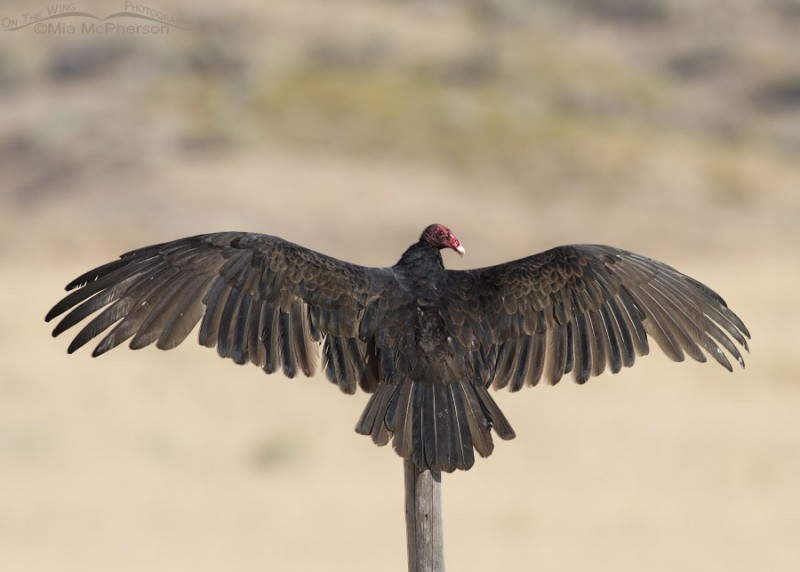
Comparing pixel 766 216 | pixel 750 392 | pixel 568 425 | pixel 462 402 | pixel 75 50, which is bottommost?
pixel 462 402

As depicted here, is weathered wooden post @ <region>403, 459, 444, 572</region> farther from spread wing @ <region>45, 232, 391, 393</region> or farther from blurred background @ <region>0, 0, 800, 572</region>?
blurred background @ <region>0, 0, 800, 572</region>

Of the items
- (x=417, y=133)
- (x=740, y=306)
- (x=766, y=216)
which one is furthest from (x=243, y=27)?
(x=740, y=306)

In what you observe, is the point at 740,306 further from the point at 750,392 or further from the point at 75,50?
the point at 75,50

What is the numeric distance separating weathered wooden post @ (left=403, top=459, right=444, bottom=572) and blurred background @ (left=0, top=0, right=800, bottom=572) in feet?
16.8

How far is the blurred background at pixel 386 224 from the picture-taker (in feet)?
32.3

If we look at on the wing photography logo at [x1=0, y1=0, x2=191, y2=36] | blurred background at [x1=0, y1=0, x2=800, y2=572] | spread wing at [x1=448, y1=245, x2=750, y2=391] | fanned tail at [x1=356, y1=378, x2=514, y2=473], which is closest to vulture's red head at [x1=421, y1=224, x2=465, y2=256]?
spread wing at [x1=448, y1=245, x2=750, y2=391]

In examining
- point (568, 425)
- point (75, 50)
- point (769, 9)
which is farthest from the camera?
point (769, 9)

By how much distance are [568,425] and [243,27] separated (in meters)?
18.1

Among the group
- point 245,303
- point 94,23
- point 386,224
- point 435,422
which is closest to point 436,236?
point 245,303

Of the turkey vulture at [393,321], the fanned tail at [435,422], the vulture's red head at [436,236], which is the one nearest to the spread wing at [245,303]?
the turkey vulture at [393,321]

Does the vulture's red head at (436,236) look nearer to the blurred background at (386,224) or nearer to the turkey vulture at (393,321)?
the turkey vulture at (393,321)

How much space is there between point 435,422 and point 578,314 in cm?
94

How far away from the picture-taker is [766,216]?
2039 cm

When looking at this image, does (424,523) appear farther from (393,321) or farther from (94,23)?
(94,23)
